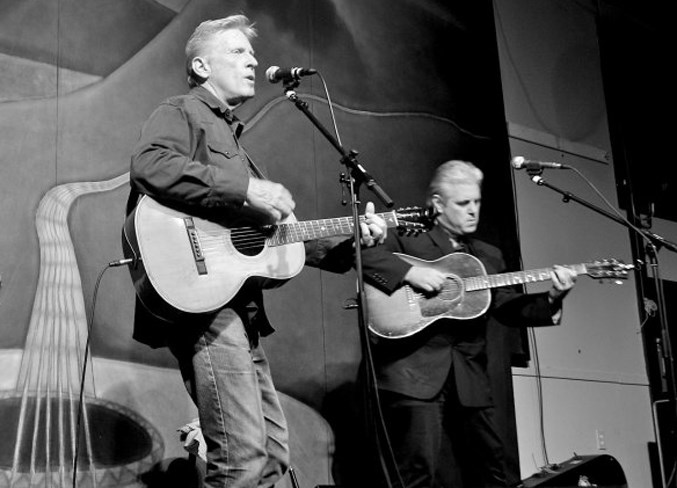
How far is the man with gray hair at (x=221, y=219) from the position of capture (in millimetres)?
2852

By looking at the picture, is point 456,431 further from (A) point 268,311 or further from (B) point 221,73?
(B) point 221,73

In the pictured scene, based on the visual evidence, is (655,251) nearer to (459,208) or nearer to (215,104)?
(459,208)

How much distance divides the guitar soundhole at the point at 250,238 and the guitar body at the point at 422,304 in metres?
1.08

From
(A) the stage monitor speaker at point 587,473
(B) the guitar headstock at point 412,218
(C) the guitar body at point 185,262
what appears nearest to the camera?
(C) the guitar body at point 185,262

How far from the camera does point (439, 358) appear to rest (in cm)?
419

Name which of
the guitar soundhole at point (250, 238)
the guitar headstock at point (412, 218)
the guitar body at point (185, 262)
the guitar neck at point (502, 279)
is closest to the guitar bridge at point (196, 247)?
the guitar body at point (185, 262)

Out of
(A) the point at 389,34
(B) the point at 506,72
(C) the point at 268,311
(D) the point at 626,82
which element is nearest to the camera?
(C) the point at 268,311

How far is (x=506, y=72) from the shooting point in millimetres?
6527

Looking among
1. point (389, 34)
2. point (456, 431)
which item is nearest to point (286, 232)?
point (456, 431)

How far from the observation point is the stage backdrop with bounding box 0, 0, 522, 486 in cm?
376

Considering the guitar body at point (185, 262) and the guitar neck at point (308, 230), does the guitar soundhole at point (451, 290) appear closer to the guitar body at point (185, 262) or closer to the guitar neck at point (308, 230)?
the guitar neck at point (308, 230)

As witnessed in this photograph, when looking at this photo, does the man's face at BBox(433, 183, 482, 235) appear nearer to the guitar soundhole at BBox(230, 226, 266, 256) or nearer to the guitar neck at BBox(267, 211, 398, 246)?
the guitar neck at BBox(267, 211, 398, 246)

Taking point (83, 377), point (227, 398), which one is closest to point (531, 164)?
point (227, 398)

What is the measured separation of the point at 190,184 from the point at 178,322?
0.48m
